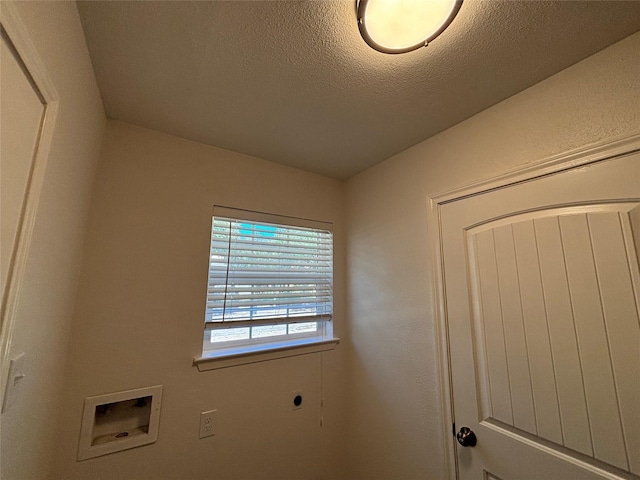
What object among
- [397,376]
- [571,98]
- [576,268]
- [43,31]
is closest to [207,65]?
[43,31]

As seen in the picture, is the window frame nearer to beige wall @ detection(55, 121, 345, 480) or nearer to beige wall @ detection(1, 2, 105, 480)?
beige wall @ detection(55, 121, 345, 480)

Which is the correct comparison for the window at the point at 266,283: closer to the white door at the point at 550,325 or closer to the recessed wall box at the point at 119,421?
the recessed wall box at the point at 119,421

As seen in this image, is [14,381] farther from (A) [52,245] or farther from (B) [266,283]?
(B) [266,283]

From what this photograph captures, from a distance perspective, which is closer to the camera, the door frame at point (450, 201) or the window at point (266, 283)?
the door frame at point (450, 201)

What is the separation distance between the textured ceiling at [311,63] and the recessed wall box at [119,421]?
1.32 meters

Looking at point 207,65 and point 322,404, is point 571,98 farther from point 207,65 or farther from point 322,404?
point 322,404

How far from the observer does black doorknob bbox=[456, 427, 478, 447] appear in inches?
45.0

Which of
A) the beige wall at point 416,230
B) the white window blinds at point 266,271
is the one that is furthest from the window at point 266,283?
the beige wall at point 416,230

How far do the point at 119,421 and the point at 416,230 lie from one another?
1753 mm

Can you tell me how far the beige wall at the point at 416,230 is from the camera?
0.93 m

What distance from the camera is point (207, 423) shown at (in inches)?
54.2

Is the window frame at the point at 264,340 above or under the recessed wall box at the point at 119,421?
above

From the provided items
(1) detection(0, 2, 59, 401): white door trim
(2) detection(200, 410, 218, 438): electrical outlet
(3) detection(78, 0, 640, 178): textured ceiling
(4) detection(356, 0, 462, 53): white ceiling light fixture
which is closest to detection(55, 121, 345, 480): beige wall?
(2) detection(200, 410, 218, 438): electrical outlet

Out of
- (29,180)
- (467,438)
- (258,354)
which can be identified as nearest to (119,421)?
(258,354)
